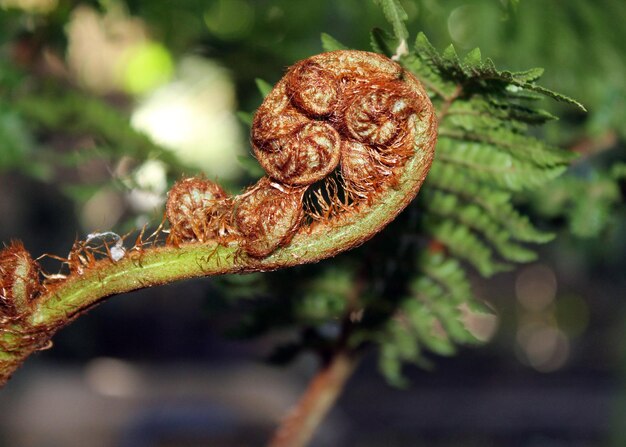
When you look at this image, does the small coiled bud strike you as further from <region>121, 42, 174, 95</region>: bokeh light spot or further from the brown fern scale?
<region>121, 42, 174, 95</region>: bokeh light spot

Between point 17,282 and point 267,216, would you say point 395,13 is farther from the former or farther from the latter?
point 17,282

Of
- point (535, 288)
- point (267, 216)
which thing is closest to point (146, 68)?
point (267, 216)

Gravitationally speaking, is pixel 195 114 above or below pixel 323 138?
above

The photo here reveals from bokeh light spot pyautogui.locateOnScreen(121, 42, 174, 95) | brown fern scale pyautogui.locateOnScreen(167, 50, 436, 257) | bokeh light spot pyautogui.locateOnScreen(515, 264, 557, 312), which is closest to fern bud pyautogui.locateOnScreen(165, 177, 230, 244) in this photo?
brown fern scale pyautogui.locateOnScreen(167, 50, 436, 257)

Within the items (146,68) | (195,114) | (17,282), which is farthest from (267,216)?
(195,114)

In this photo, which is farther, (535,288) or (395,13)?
(535,288)

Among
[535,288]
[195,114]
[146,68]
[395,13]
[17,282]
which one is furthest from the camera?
[535,288]

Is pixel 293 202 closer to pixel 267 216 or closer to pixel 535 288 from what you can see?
pixel 267 216

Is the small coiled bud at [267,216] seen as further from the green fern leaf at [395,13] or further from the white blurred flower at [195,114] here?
the white blurred flower at [195,114]

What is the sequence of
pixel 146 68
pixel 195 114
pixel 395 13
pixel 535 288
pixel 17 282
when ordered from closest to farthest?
pixel 17 282 < pixel 395 13 < pixel 146 68 < pixel 195 114 < pixel 535 288

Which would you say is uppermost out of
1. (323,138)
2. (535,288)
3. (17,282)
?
(535,288)
